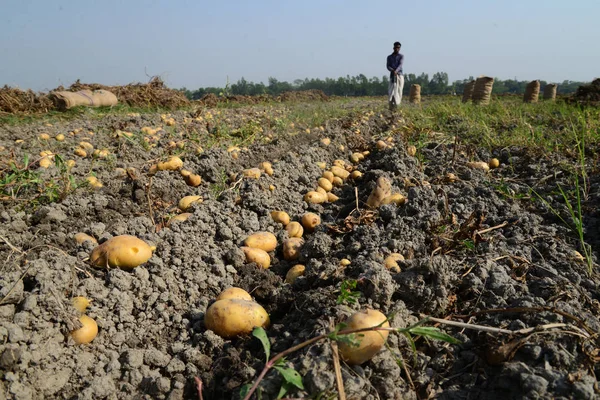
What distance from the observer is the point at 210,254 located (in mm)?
2402

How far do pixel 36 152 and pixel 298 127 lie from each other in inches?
151

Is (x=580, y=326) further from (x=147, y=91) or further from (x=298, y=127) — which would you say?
(x=147, y=91)

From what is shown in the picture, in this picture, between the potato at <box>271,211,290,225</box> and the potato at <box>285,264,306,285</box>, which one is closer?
the potato at <box>285,264,306,285</box>

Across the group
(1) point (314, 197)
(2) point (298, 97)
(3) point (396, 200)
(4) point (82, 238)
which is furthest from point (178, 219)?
(2) point (298, 97)

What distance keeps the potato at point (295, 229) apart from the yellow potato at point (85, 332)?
1.46m

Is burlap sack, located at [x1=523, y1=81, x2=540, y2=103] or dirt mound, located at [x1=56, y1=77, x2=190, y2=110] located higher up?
burlap sack, located at [x1=523, y1=81, x2=540, y2=103]

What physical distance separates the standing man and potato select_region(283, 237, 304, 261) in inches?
376

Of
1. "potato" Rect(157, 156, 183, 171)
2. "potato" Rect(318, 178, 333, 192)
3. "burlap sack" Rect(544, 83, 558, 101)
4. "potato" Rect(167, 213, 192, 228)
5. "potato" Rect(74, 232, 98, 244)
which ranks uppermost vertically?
"burlap sack" Rect(544, 83, 558, 101)

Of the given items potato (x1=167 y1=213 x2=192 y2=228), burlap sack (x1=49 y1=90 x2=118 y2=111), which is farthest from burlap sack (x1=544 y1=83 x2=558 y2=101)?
potato (x1=167 y1=213 x2=192 y2=228)

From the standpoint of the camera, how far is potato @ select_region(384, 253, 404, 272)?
200cm

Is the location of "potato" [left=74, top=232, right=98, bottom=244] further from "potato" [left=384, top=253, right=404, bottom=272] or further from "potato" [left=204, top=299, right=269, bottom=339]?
"potato" [left=384, top=253, right=404, bottom=272]

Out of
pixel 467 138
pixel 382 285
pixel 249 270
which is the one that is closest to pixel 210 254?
pixel 249 270

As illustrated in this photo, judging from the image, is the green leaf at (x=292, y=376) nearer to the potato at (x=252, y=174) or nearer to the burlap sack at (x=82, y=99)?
the potato at (x=252, y=174)

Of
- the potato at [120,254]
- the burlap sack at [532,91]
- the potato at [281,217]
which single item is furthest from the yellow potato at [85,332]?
the burlap sack at [532,91]
